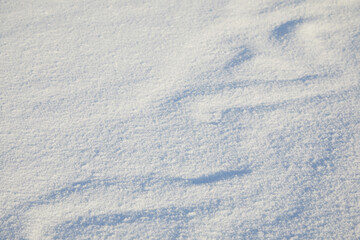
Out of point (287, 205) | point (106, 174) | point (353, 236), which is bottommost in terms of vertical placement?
point (353, 236)

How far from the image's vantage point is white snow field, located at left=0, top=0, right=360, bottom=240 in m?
1.10

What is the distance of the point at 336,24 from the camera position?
1596 millimetres

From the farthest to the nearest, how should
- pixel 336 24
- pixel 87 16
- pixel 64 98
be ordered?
pixel 87 16
pixel 336 24
pixel 64 98

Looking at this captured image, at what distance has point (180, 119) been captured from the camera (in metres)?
1.32

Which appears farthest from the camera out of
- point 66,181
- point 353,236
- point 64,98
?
point 64,98

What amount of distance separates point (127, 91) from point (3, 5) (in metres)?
1.23

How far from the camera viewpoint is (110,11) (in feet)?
5.74

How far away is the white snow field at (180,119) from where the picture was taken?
1096mm

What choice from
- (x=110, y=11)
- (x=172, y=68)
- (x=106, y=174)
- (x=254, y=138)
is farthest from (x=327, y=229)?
(x=110, y=11)

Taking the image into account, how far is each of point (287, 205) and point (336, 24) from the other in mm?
1234

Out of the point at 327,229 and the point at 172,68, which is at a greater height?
the point at 172,68

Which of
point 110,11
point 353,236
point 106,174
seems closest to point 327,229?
point 353,236

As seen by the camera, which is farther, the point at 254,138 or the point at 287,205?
the point at 254,138

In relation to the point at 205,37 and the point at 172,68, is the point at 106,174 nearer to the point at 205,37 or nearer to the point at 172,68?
the point at 172,68
